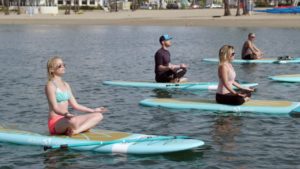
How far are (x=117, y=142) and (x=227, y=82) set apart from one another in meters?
4.00

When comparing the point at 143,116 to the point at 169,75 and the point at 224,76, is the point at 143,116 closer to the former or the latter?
the point at 224,76

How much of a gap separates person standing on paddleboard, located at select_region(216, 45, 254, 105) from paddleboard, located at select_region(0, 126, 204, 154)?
3.24m

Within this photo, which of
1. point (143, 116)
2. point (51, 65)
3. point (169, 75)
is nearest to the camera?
point (51, 65)

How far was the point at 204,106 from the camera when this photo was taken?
1463 centimetres

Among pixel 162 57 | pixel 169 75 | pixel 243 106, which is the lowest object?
pixel 243 106

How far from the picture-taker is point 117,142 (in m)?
10.7

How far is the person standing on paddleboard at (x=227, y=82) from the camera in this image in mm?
13312

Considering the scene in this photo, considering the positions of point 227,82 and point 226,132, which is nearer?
point 226,132

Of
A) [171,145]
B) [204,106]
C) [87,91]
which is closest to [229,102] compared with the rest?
[204,106]

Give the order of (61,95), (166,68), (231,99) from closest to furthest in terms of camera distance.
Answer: (61,95)
(231,99)
(166,68)

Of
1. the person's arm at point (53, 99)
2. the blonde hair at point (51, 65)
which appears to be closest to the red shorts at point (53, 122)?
the person's arm at point (53, 99)

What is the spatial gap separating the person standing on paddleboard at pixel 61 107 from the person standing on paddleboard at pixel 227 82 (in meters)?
3.75

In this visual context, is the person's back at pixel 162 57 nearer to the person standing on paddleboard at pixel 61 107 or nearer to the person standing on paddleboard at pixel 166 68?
the person standing on paddleboard at pixel 166 68

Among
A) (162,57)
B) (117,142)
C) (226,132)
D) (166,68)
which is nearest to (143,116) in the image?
(226,132)
